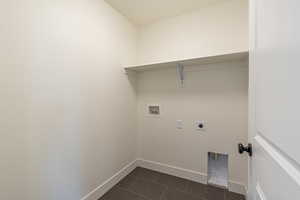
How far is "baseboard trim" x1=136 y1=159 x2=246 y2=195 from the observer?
5.82ft

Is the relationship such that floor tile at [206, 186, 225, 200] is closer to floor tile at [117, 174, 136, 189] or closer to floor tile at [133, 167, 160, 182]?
floor tile at [133, 167, 160, 182]

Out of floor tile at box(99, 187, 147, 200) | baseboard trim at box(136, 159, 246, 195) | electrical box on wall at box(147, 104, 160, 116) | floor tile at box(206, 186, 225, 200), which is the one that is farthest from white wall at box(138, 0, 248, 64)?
floor tile at box(99, 187, 147, 200)

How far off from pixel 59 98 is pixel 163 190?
5.51 feet

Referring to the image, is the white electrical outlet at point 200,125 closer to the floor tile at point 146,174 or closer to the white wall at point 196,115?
the white wall at point 196,115

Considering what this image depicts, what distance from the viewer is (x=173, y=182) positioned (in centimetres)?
199

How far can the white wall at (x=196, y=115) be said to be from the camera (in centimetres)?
178

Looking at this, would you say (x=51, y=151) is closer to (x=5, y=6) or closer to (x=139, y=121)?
(x=5, y=6)

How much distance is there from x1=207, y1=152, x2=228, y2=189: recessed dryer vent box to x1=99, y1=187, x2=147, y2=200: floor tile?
40.1 inches

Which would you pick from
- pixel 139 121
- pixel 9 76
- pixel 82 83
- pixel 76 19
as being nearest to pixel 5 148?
pixel 9 76

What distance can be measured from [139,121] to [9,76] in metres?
1.78

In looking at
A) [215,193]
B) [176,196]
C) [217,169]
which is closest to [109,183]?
[176,196]

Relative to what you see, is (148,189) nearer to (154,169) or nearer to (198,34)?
(154,169)

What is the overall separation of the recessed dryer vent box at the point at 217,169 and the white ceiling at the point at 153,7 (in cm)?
210

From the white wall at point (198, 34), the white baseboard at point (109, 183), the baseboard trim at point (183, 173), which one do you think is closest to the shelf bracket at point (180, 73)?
the white wall at point (198, 34)
